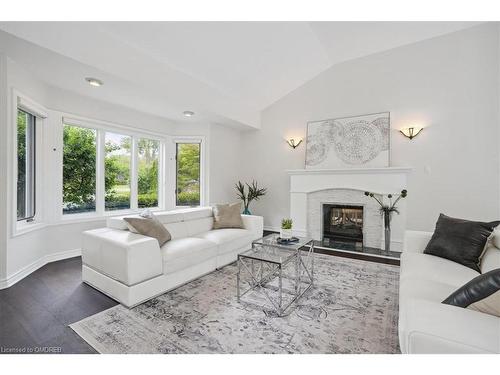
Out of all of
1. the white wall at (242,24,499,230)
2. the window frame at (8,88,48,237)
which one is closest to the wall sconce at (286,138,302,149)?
the white wall at (242,24,499,230)

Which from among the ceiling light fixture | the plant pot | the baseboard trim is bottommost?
the baseboard trim

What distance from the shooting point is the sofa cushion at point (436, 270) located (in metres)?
1.85

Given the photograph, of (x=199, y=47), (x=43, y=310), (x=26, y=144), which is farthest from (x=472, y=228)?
(x=26, y=144)

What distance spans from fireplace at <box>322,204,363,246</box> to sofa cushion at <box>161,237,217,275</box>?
2687 mm

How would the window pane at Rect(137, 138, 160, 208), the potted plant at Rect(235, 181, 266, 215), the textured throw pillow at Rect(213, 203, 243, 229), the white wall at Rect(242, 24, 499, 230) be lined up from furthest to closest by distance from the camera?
the potted plant at Rect(235, 181, 266, 215), the window pane at Rect(137, 138, 160, 208), the textured throw pillow at Rect(213, 203, 243, 229), the white wall at Rect(242, 24, 499, 230)

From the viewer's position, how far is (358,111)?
4605mm

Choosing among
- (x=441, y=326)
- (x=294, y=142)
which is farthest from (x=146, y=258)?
(x=294, y=142)

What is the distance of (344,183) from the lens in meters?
4.56

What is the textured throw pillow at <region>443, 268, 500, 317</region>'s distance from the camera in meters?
1.14

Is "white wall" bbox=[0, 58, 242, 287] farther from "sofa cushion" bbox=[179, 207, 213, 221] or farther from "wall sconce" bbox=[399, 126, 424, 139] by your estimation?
"wall sconce" bbox=[399, 126, 424, 139]

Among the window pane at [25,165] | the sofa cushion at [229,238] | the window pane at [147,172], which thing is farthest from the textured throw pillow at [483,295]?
the window pane at [147,172]

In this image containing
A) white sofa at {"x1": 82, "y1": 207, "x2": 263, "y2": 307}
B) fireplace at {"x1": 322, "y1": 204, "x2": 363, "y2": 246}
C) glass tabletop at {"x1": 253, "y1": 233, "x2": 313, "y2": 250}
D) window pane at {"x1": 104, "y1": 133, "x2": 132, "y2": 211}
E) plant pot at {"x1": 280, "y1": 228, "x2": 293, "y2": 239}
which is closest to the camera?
white sofa at {"x1": 82, "y1": 207, "x2": 263, "y2": 307}

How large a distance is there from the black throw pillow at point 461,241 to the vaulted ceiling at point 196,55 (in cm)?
310

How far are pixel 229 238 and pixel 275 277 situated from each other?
835mm
